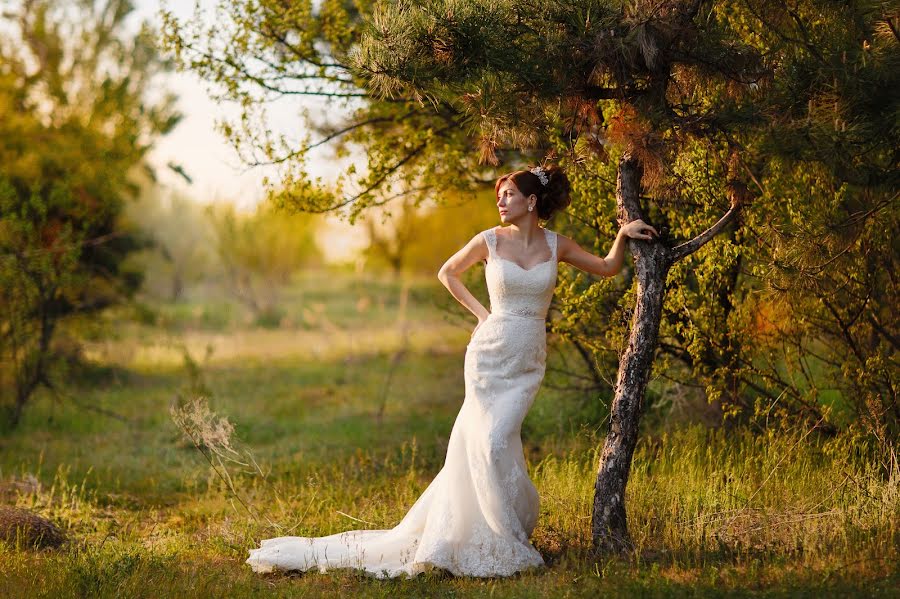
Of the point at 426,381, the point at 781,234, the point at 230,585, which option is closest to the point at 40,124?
the point at 426,381

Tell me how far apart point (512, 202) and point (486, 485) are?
5.83 feet


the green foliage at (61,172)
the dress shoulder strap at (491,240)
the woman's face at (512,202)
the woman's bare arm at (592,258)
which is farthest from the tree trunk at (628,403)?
the green foliage at (61,172)

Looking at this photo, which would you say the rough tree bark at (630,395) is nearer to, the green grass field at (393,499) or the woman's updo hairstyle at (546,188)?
the green grass field at (393,499)

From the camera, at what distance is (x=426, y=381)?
15.7 meters

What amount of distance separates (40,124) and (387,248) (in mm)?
17400

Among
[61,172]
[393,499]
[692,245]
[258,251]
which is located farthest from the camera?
[258,251]

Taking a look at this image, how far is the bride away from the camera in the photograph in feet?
18.6

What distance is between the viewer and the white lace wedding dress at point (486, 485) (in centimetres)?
565

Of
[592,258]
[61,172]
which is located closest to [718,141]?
[592,258]

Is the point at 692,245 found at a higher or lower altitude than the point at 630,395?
higher

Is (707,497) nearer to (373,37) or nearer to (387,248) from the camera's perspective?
(373,37)

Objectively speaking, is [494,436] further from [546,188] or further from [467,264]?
[546,188]

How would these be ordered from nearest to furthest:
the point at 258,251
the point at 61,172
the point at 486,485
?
the point at 486,485, the point at 61,172, the point at 258,251

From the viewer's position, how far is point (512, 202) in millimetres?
6082
